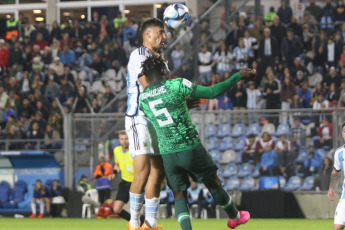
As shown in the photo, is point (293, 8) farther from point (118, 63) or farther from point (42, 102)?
point (42, 102)

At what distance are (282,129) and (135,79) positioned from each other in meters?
10.2

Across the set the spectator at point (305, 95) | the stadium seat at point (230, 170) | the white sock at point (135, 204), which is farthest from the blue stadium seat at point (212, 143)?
the white sock at point (135, 204)

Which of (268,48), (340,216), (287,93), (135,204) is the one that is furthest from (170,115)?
(268,48)

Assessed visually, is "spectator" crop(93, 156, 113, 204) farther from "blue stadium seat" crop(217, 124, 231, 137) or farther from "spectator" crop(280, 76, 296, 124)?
"spectator" crop(280, 76, 296, 124)

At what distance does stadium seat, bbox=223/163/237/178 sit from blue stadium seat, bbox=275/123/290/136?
45.1 inches

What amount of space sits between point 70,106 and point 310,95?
6.48 metres

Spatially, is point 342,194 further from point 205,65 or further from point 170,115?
point 205,65

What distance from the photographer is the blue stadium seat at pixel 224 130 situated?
2025 cm

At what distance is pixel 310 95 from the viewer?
73.2 ft

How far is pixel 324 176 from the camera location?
64.4 feet

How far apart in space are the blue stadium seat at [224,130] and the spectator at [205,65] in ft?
9.49

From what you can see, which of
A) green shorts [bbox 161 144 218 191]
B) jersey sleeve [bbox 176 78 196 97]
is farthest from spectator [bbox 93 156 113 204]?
jersey sleeve [bbox 176 78 196 97]

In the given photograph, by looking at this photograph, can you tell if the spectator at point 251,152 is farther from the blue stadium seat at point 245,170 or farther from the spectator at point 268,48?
the spectator at point 268,48

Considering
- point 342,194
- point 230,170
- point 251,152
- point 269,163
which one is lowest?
point 230,170
